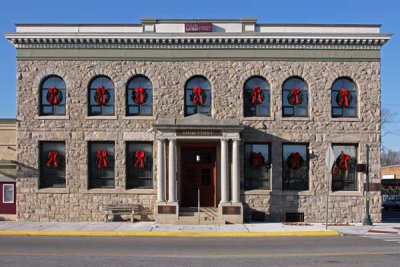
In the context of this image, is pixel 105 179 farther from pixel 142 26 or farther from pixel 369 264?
pixel 369 264

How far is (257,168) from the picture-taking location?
2694cm

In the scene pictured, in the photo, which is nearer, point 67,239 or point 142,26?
point 67,239

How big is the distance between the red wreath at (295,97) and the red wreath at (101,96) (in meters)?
8.90

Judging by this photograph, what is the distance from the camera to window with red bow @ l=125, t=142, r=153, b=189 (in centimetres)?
2680

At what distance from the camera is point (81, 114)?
1055 inches

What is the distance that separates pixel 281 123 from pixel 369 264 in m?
14.2

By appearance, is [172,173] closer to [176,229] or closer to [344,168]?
[176,229]

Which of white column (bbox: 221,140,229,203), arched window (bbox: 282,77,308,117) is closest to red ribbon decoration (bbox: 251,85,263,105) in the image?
arched window (bbox: 282,77,308,117)

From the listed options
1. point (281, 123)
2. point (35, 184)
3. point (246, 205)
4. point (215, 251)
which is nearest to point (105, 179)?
point (35, 184)

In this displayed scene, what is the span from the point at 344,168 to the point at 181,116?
8.32m

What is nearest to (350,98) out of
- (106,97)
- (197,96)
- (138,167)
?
(197,96)

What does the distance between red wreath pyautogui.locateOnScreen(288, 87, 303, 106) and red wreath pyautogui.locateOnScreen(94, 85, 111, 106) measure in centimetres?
890

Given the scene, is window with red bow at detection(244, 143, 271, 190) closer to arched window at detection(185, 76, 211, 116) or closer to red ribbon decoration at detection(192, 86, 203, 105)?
arched window at detection(185, 76, 211, 116)

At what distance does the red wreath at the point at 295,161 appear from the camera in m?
26.8
